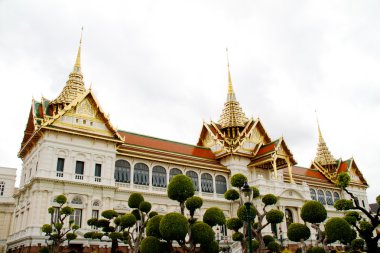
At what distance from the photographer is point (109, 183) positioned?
30797mm

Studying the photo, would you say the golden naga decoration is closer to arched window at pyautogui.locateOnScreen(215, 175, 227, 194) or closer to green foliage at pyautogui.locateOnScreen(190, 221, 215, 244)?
arched window at pyautogui.locateOnScreen(215, 175, 227, 194)

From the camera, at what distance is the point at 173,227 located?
16.1 metres

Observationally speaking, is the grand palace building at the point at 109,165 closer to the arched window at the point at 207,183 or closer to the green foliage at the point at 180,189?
the arched window at the point at 207,183

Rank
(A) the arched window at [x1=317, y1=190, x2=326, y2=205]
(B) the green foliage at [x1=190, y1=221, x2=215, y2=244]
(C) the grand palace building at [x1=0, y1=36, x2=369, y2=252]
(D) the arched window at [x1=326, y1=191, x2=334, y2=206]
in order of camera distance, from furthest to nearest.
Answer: (D) the arched window at [x1=326, y1=191, x2=334, y2=206]
(A) the arched window at [x1=317, y1=190, x2=326, y2=205]
(C) the grand palace building at [x1=0, y1=36, x2=369, y2=252]
(B) the green foliage at [x1=190, y1=221, x2=215, y2=244]

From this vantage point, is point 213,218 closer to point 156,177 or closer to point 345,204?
point 345,204

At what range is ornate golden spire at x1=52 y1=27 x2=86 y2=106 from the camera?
34375 millimetres

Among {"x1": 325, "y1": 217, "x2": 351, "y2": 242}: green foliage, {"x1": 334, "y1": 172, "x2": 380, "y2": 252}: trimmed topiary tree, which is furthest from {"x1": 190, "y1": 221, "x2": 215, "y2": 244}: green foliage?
{"x1": 325, "y1": 217, "x2": 351, "y2": 242}: green foliage

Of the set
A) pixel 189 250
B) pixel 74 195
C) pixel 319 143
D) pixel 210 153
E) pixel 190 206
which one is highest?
pixel 319 143

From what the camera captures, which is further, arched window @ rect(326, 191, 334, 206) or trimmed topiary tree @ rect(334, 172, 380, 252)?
arched window @ rect(326, 191, 334, 206)

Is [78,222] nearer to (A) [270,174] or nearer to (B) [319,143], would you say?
(A) [270,174]

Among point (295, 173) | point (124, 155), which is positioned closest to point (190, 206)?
point (124, 155)

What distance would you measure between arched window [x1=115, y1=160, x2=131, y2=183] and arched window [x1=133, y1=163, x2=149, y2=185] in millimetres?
646

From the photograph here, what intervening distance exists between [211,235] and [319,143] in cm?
4884

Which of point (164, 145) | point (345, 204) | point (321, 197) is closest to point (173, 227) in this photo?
point (345, 204)
